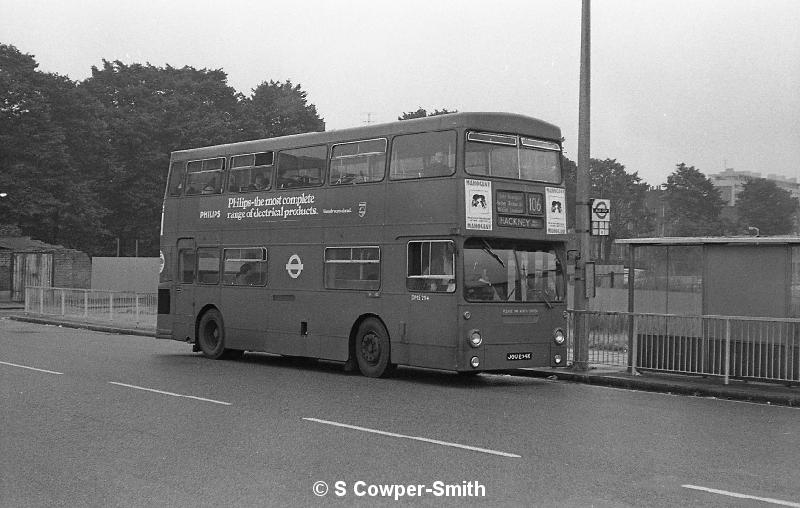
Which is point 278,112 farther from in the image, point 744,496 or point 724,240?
point 744,496

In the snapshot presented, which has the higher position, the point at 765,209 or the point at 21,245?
the point at 765,209

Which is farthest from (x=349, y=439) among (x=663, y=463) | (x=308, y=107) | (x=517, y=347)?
(x=308, y=107)

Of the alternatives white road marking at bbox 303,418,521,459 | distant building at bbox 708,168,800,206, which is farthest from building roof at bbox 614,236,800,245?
distant building at bbox 708,168,800,206

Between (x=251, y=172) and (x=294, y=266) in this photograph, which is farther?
(x=251, y=172)

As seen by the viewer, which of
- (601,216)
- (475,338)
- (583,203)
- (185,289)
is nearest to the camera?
(475,338)

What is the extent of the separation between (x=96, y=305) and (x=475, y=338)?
70.8 feet

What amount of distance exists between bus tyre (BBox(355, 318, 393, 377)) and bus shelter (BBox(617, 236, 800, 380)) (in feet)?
14.5

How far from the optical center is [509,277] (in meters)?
16.7

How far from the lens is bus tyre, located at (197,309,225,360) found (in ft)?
70.3

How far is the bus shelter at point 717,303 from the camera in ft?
50.8

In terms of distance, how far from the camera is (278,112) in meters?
95.8

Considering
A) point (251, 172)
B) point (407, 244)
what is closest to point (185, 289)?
point (251, 172)

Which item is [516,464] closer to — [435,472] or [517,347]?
[435,472]

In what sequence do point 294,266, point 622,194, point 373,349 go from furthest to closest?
point 622,194 < point 294,266 < point 373,349
